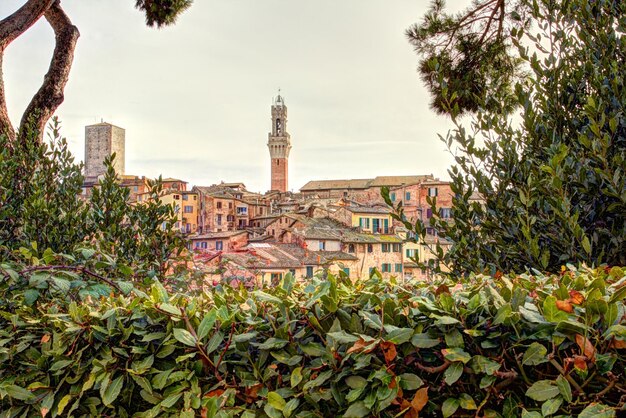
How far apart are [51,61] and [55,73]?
0.28 meters

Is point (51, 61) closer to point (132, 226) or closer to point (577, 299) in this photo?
point (132, 226)

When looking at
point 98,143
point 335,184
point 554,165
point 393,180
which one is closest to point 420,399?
point 554,165

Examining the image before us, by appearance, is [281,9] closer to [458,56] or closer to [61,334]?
[458,56]

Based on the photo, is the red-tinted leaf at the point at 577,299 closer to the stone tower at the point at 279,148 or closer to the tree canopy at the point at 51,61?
the tree canopy at the point at 51,61

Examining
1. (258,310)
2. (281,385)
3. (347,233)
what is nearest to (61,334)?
(258,310)

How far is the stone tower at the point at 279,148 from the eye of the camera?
88.8 metres

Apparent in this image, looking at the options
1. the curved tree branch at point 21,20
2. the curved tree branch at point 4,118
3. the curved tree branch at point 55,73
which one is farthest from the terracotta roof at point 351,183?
the curved tree branch at point 4,118

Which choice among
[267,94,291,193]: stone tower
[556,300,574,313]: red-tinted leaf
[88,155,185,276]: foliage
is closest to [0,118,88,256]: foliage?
[88,155,185,276]: foliage

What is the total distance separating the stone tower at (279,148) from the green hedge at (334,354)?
3416 inches

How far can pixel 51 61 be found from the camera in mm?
5887

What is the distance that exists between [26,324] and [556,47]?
3.41 meters

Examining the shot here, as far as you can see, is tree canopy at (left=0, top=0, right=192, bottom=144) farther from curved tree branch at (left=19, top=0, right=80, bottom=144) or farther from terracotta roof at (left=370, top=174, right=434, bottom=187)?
terracotta roof at (left=370, top=174, right=434, bottom=187)

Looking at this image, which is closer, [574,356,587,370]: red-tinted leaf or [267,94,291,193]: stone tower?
[574,356,587,370]: red-tinted leaf

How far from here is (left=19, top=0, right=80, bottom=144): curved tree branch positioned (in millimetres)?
5406
